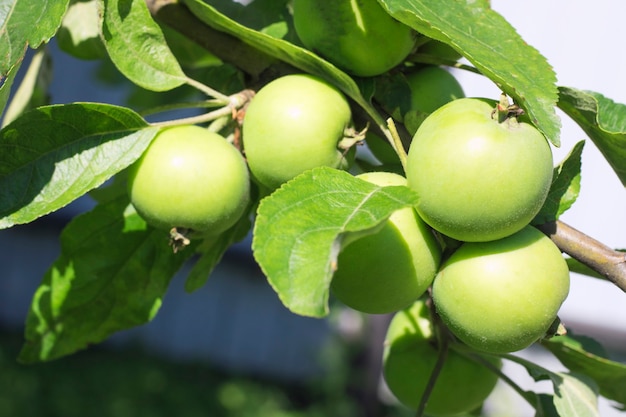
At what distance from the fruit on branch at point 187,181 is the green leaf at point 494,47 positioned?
0.27 meters

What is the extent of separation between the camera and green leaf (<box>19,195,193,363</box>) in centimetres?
110

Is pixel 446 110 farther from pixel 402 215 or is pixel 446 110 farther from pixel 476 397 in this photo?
pixel 476 397

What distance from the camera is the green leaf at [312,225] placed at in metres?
0.65

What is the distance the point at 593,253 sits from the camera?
34.0 inches

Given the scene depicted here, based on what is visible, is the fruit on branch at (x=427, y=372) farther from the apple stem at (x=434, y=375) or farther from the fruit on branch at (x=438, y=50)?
the fruit on branch at (x=438, y=50)

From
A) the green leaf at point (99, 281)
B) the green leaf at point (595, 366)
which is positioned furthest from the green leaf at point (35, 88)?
the green leaf at point (595, 366)

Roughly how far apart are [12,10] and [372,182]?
17.5 inches

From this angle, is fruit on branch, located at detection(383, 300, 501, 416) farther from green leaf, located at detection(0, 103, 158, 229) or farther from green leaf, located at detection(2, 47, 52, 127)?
green leaf, located at detection(2, 47, 52, 127)

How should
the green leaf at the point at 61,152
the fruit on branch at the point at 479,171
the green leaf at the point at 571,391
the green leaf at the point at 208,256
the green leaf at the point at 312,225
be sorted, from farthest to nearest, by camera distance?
the green leaf at the point at 208,256 → the green leaf at the point at 571,391 → the green leaf at the point at 61,152 → the fruit on branch at the point at 479,171 → the green leaf at the point at 312,225

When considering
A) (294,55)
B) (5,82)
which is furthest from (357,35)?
(5,82)

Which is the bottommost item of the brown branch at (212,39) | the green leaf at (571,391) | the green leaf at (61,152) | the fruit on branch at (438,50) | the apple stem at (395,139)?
the green leaf at (571,391)

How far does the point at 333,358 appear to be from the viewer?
5434 mm

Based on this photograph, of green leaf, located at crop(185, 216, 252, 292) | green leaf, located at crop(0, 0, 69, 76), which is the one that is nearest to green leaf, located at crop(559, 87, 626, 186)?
green leaf, located at crop(185, 216, 252, 292)

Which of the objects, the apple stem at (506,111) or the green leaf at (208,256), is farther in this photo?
the green leaf at (208,256)
